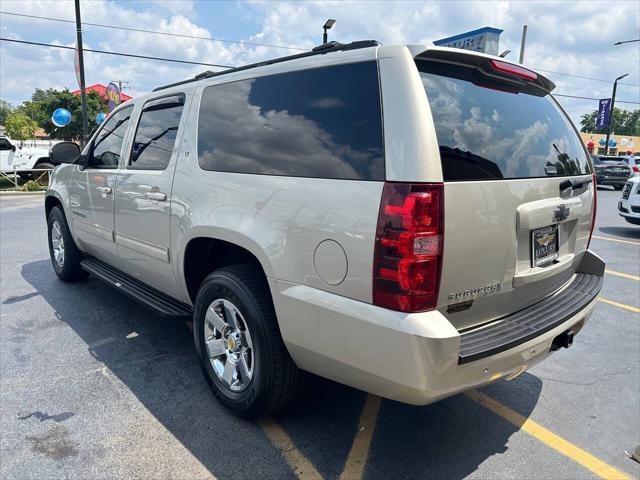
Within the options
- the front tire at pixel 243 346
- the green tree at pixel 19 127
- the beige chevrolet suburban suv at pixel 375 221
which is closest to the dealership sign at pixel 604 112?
the beige chevrolet suburban suv at pixel 375 221

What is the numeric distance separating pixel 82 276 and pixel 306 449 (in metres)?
3.99

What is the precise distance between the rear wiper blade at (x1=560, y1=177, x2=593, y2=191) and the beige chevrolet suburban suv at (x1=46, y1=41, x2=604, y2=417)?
2 centimetres

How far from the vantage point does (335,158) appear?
219 centimetres

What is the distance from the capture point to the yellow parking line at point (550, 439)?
97.8 inches

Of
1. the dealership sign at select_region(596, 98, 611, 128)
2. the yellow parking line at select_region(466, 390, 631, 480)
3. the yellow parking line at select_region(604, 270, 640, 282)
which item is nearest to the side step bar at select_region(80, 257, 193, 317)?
the yellow parking line at select_region(466, 390, 631, 480)

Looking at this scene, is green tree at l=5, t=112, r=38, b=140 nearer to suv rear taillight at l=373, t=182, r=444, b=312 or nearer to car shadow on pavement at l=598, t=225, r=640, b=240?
car shadow on pavement at l=598, t=225, r=640, b=240

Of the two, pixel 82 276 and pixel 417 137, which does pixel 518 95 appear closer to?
pixel 417 137

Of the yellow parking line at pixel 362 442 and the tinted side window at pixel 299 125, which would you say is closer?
the tinted side window at pixel 299 125

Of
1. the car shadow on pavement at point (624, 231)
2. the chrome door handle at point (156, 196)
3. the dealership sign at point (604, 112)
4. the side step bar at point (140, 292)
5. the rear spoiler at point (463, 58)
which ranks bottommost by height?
the car shadow on pavement at point (624, 231)

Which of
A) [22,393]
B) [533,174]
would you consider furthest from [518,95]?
[22,393]

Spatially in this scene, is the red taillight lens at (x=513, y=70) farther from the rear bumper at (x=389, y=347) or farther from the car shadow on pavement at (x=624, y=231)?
the car shadow on pavement at (x=624, y=231)

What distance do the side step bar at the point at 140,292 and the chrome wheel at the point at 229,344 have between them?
1.53 ft

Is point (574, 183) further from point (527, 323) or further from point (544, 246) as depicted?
point (527, 323)

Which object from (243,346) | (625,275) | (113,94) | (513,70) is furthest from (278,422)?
(113,94)
